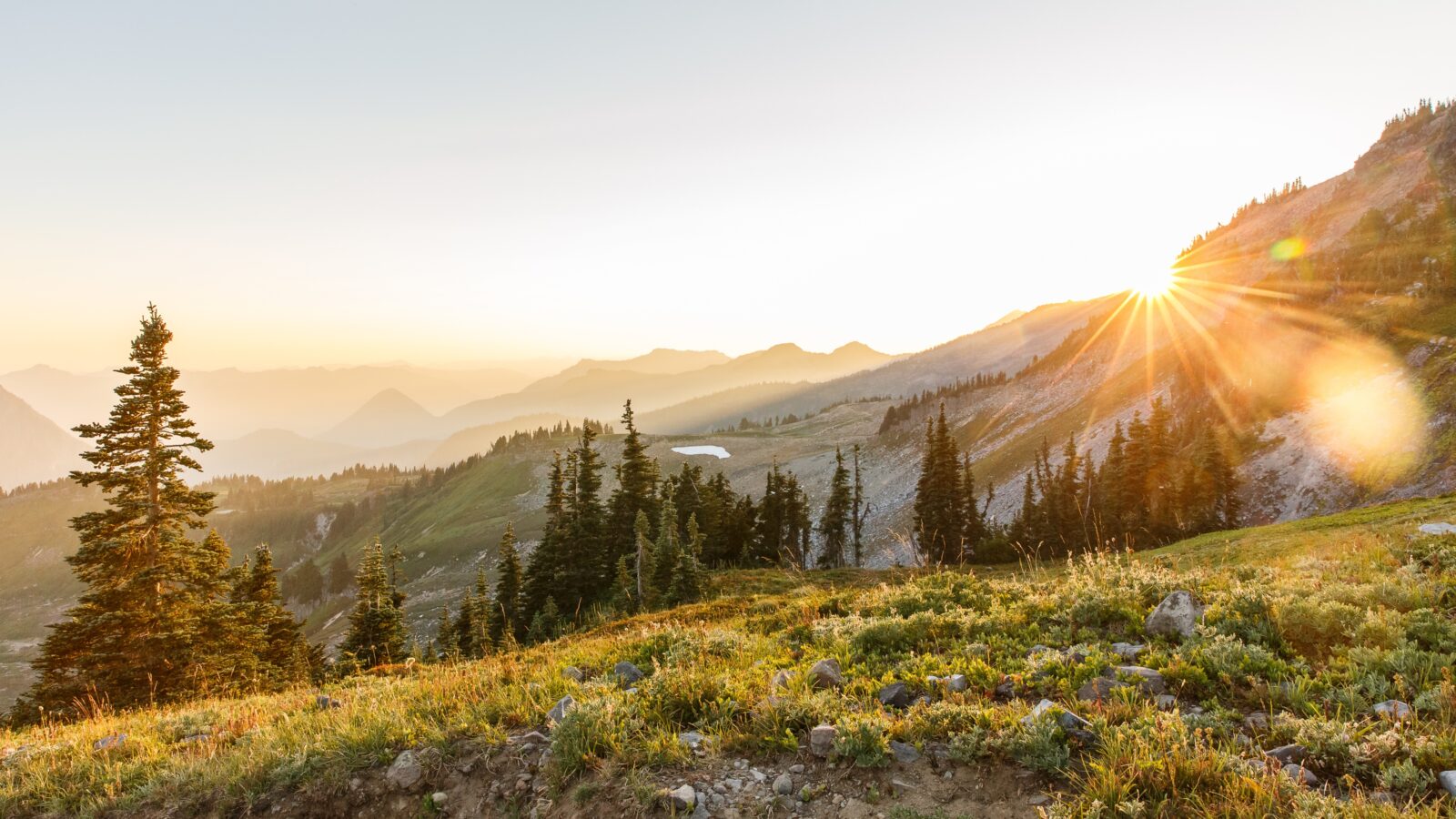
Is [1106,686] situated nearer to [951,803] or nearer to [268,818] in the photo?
[951,803]

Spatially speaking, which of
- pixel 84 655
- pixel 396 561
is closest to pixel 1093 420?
pixel 396 561

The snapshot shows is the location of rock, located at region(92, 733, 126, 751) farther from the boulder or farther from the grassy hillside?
the boulder

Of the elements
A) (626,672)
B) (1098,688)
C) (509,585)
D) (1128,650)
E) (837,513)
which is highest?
(1098,688)

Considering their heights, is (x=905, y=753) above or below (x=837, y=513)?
above

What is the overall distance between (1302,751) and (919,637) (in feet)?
15.3

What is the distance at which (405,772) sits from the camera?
7270mm

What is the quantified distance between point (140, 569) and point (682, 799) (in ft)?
90.1

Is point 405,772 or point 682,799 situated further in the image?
point 405,772

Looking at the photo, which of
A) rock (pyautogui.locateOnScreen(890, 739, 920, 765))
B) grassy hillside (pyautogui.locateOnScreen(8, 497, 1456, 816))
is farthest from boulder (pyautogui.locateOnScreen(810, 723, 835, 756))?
rock (pyautogui.locateOnScreen(890, 739, 920, 765))

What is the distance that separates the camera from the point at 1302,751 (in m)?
5.41

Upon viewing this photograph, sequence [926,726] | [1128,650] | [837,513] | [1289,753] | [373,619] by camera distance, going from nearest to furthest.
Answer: [1289,753] → [926,726] → [1128,650] → [373,619] → [837,513]

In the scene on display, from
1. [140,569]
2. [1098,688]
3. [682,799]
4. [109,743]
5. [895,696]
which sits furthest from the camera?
[140,569]

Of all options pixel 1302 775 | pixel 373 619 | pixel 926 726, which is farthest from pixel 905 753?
pixel 373 619

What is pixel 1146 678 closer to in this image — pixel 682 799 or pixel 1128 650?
pixel 1128 650
